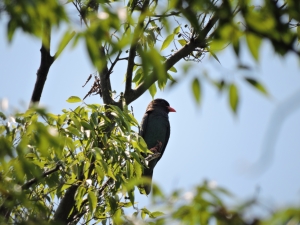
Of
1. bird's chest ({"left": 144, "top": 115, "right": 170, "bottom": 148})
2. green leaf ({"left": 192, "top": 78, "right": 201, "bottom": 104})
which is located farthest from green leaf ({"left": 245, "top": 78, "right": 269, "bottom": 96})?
bird's chest ({"left": 144, "top": 115, "right": 170, "bottom": 148})

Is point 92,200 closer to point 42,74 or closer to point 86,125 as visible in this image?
point 86,125

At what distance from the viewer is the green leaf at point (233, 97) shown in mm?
1639

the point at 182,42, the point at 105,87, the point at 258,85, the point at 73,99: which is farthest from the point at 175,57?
the point at 258,85

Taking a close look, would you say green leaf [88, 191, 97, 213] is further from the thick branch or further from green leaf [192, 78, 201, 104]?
green leaf [192, 78, 201, 104]

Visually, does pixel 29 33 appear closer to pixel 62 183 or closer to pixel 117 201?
pixel 62 183

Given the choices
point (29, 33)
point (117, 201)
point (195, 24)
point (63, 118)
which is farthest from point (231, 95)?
point (117, 201)

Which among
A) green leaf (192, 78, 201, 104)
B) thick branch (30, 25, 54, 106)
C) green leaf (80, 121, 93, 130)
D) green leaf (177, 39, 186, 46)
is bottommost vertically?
green leaf (192, 78, 201, 104)

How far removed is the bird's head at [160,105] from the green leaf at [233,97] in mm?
7667

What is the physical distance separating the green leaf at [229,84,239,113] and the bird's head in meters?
7.67

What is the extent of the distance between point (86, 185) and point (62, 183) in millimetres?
167

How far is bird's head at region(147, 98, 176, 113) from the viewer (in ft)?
31.0

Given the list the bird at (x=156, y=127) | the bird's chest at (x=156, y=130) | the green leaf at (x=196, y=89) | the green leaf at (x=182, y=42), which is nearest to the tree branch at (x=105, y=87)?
the green leaf at (x=182, y=42)

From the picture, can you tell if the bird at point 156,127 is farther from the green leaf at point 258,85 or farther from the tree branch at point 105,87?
the green leaf at point 258,85

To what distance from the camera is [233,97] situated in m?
1.66
